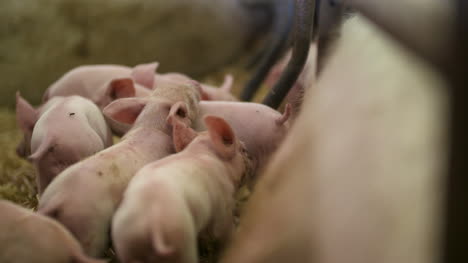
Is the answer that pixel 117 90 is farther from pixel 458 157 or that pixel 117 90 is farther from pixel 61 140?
pixel 458 157

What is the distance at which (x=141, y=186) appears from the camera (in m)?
1.36

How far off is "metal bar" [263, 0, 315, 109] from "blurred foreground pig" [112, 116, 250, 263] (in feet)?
1.36

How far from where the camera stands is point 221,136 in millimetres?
1785

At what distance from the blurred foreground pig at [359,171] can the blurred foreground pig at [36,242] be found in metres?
0.40

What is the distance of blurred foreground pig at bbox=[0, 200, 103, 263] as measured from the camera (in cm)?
125

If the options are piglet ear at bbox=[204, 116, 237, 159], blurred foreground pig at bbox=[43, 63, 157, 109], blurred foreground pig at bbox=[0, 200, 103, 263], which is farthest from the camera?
blurred foreground pig at bbox=[43, 63, 157, 109]

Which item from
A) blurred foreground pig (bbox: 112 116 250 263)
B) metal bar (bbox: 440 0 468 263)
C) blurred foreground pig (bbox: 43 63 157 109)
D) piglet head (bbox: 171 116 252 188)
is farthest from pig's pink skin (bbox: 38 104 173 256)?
metal bar (bbox: 440 0 468 263)

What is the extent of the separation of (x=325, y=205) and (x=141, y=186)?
1.78 ft

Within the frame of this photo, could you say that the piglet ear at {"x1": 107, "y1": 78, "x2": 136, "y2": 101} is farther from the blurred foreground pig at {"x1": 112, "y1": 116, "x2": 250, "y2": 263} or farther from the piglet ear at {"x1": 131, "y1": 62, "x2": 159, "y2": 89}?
the blurred foreground pig at {"x1": 112, "y1": 116, "x2": 250, "y2": 263}

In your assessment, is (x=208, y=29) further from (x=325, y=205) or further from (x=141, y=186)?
(x=325, y=205)

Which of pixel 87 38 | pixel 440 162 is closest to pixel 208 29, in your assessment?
pixel 87 38

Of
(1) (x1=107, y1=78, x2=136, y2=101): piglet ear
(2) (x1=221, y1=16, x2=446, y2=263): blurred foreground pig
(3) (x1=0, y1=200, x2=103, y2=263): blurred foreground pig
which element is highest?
(2) (x1=221, y1=16, x2=446, y2=263): blurred foreground pig

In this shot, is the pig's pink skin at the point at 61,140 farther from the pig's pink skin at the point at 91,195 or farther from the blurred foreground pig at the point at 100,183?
the pig's pink skin at the point at 91,195

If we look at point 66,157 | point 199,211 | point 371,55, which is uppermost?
point 371,55
